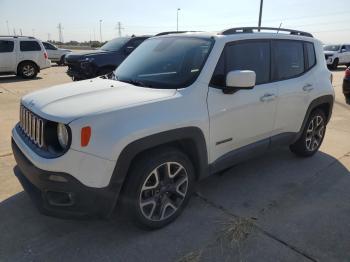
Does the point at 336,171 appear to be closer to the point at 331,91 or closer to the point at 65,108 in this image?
the point at 331,91

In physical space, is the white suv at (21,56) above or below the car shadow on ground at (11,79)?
above

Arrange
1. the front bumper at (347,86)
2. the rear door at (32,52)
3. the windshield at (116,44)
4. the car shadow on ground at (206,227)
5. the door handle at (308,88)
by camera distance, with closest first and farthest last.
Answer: the car shadow on ground at (206,227)
the door handle at (308,88)
the front bumper at (347,86)
the windshield at (116,44)
the rear door at (32,52)

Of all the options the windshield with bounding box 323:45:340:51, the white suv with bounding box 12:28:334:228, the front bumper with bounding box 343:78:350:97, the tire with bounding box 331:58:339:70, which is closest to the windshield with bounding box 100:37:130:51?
the front bumper with bounding box 343:78:350:97

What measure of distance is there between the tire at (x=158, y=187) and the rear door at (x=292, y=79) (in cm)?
159

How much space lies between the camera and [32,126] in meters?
3.07

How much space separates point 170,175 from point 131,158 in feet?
1.83

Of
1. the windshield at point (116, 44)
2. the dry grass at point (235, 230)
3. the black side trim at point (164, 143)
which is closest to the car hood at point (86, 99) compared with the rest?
the black side trim at point (164, 143)

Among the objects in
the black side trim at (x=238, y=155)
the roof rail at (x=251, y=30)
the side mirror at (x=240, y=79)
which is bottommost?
the black side trim at (x=238, y=155)

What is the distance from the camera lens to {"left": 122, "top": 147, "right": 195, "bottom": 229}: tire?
114 inches

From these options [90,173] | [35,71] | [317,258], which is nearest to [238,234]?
[317,258]

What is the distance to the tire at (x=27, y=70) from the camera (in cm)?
1507

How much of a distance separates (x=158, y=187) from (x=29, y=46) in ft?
47.2

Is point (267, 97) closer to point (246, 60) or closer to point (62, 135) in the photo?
point (246, 60)

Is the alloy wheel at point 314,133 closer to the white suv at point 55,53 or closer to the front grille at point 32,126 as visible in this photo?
the front grille at point 32,126
